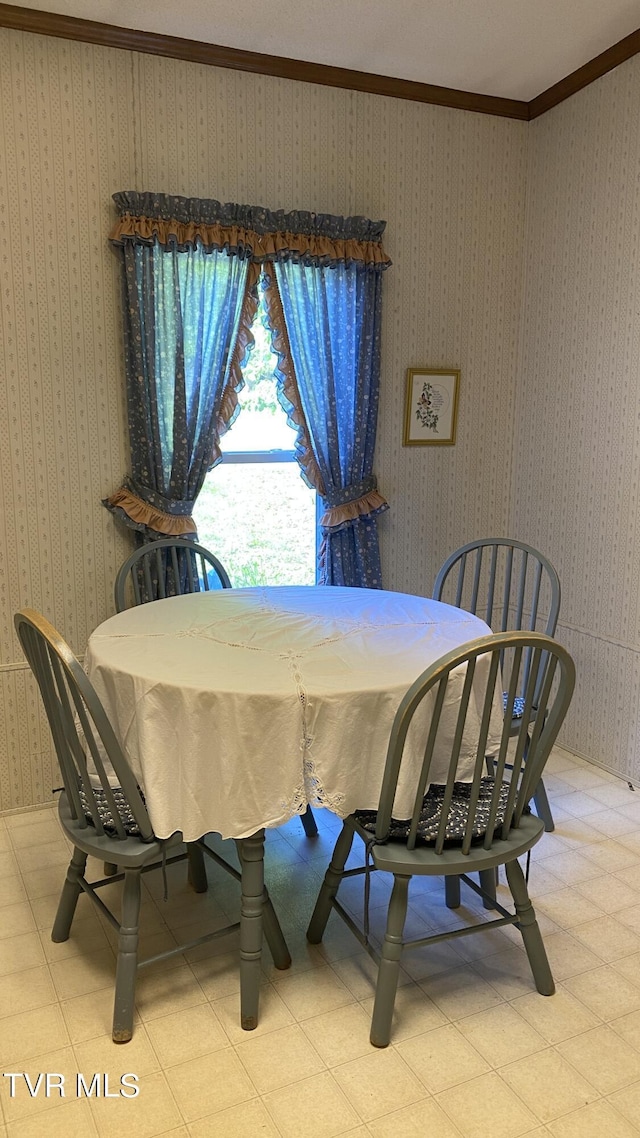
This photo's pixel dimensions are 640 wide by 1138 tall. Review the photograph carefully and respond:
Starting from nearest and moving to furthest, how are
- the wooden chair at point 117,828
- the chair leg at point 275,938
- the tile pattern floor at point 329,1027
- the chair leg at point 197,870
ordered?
the tile pattern floor at point 329,1027
the wooden chair at point 117,828
the chair leg at point 275,938
the chair leg at point 197,870

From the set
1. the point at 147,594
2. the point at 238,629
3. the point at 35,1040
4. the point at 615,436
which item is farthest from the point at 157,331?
the point at 35,1040

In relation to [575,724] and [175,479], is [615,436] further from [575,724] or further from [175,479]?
[175,479]

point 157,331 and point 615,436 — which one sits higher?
point 157,331

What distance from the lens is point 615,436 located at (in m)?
3.40

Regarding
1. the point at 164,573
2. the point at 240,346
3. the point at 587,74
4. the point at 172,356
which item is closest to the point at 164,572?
the point at 164,573

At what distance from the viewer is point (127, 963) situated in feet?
6.56

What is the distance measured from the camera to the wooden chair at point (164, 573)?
3068 millimetres

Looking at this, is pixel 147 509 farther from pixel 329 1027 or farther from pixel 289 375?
pixel 329 1027

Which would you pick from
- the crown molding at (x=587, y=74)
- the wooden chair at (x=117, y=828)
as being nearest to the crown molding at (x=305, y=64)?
the crown molding at (x=587, y=74)

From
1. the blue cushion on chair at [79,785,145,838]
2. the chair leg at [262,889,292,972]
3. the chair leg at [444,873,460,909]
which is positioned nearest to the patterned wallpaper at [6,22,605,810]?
the blue cushion on chair at [79,785,145,838]

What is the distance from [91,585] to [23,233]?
1245 millimetres

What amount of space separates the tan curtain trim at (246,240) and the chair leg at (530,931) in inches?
91.4

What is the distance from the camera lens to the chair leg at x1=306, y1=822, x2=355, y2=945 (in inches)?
90.6

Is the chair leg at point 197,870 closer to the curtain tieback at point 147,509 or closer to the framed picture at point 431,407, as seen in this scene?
the curtain tieback at point 147,509
